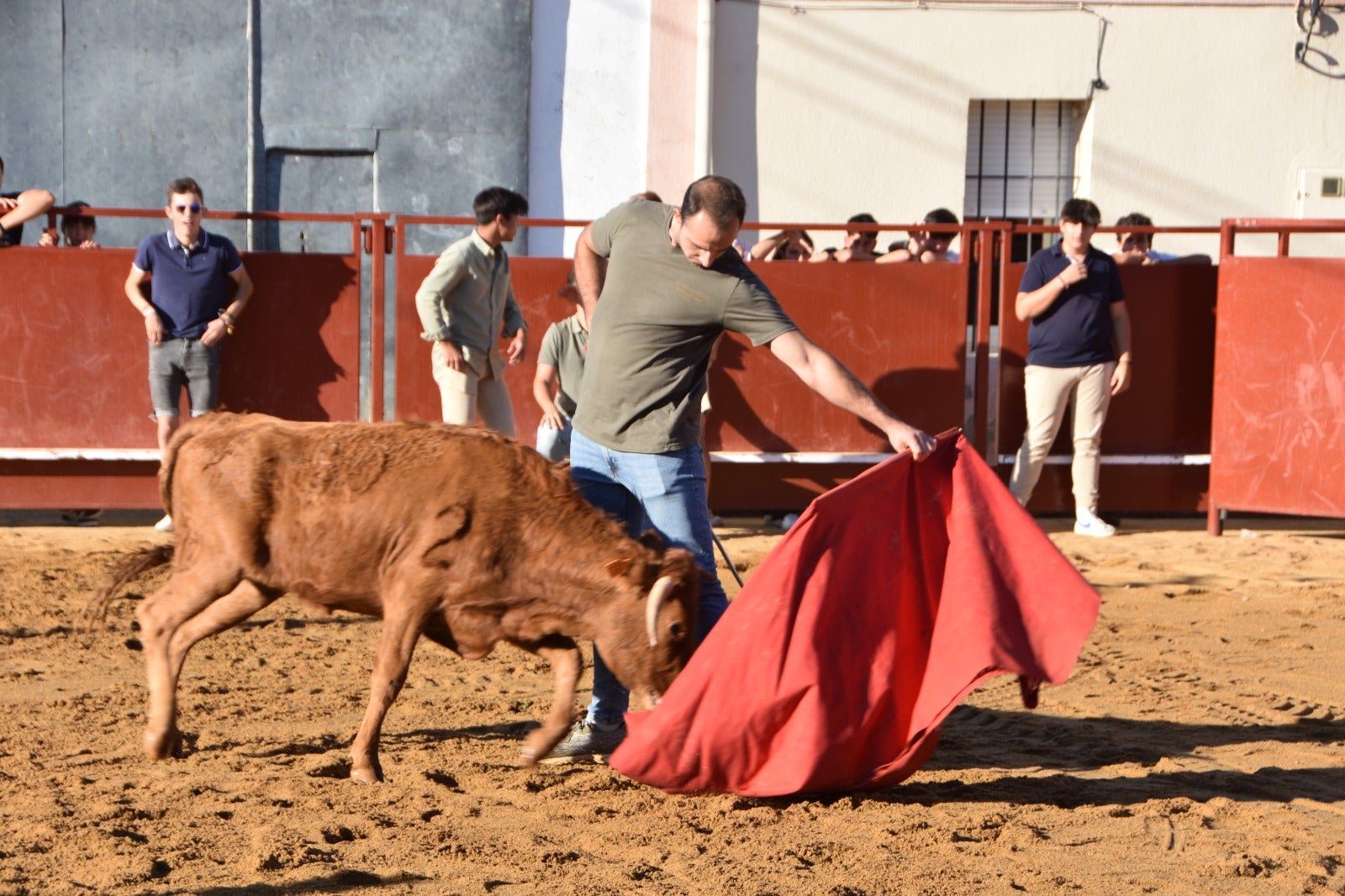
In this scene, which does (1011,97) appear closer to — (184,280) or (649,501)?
(184,280)

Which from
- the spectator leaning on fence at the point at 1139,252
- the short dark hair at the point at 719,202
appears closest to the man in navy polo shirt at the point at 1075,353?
the spectator leaning on fence at the point at 1139,252

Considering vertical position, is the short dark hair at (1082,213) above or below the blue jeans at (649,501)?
above

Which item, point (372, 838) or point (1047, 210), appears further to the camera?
point (1047, 210)

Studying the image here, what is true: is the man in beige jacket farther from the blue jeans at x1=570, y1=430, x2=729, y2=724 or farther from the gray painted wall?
the gray painted wall

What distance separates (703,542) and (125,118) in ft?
36.4

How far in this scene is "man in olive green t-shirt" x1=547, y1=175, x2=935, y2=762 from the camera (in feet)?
16.9

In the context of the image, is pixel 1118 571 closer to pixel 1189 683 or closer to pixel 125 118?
pixel 1189 683

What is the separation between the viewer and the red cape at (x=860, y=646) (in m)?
4.96

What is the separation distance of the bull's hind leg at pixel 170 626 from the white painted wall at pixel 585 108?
353 inches

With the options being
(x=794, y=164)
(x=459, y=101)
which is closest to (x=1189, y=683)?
(x=794, y=164)

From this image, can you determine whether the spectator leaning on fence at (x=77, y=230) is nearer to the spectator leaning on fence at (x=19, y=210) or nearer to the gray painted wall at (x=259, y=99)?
the spectator leaning on fence at (x=19, y=210)

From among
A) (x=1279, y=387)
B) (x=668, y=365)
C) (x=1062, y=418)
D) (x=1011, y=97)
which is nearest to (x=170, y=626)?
(x=668, y=365)

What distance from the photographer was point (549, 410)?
376 inches

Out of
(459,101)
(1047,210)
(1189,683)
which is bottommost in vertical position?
(1189,683)
